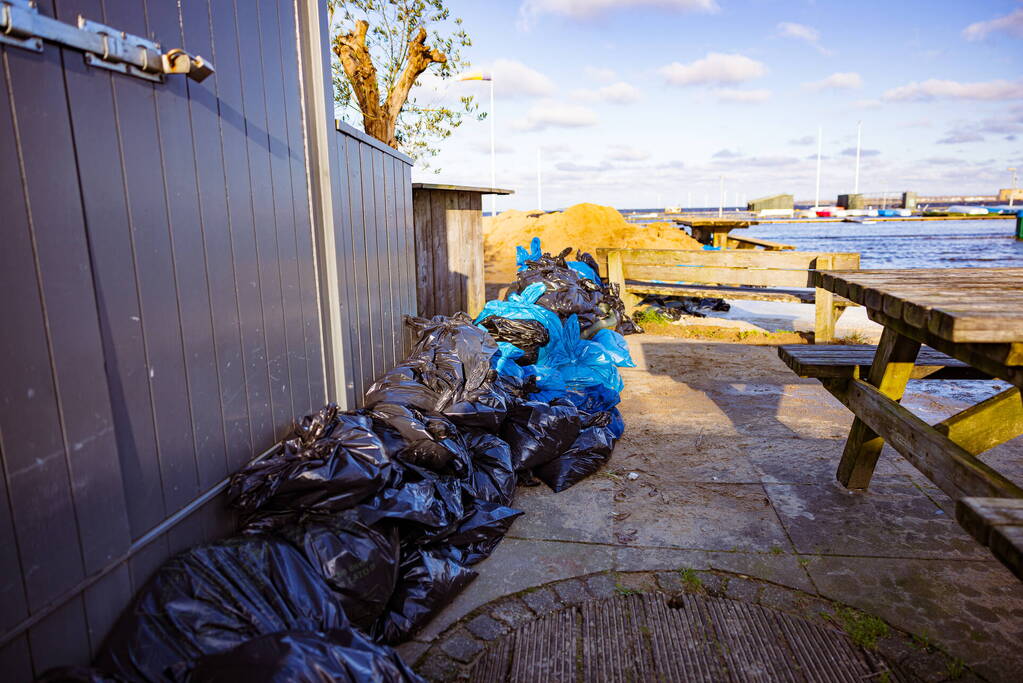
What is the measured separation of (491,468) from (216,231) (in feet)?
5.28

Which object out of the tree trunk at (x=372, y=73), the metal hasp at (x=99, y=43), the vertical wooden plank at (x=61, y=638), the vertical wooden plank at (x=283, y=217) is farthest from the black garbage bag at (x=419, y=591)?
the tree trunk at (x=372, y=73)

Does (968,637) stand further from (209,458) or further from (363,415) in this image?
(209,458)

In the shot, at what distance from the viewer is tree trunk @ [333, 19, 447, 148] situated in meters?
8.07

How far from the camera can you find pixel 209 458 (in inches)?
86.1

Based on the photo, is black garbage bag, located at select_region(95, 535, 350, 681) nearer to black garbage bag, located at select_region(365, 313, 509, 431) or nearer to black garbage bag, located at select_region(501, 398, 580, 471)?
black garbage bag, located at select_region(365, 313, 509, 431)

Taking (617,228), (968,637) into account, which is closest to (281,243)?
(968,637)

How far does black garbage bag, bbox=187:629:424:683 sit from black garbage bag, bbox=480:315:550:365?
3.19 meters

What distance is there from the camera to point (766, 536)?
2768mm

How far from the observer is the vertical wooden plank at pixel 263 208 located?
2424 mm

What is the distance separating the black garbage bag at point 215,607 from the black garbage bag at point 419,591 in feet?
1.04

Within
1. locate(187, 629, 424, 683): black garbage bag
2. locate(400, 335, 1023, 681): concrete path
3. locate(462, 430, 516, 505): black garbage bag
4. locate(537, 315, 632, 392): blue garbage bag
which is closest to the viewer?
locate(187, 629, 424, 683): black garbage bag

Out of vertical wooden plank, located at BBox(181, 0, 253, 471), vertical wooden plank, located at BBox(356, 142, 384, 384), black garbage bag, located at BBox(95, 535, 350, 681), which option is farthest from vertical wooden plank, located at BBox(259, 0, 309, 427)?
black garbage bag, located at BBox(95, 535, 350, 681)

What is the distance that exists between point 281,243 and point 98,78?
1.07 meters

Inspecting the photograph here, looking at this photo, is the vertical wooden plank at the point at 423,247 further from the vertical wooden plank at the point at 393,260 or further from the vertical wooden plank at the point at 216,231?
the vertical wooden plank at the point at 216,231
